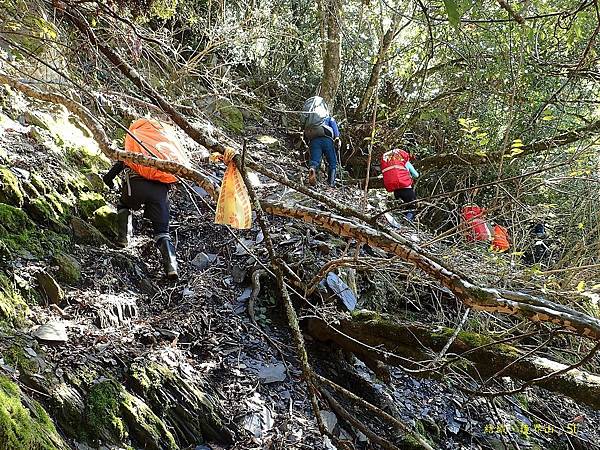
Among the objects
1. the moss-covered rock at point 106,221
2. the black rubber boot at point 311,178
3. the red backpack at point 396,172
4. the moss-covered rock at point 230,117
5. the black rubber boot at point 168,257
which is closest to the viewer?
the black rubber boot at point 168,257

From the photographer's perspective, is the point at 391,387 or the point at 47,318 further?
the point at 391,387

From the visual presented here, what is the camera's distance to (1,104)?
194 inches

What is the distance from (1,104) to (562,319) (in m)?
5.31

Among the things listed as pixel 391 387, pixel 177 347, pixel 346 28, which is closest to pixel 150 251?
pixel 177 347

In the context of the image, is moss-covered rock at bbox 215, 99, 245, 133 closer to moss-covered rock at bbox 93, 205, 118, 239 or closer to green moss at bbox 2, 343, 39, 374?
moss-covered rock at bbox 93, 205, 118, 239

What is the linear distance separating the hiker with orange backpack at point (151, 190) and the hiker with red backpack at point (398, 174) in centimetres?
377

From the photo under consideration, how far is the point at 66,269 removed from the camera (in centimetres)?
375

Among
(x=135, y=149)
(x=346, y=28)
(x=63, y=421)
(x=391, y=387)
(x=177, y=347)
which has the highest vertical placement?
(x=346, y=28)

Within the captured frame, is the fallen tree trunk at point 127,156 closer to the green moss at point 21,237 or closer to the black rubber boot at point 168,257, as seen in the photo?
the green moss at point 21,237

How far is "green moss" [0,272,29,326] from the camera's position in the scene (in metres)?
2.96

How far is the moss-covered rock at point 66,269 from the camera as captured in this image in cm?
370

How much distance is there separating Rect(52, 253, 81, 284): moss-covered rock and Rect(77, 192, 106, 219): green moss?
78 centimetres

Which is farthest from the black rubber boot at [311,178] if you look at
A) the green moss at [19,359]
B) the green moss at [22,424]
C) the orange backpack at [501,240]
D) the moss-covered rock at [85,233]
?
the green moss at [22,424]

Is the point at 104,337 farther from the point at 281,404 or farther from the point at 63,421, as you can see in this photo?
the point at 281,404
